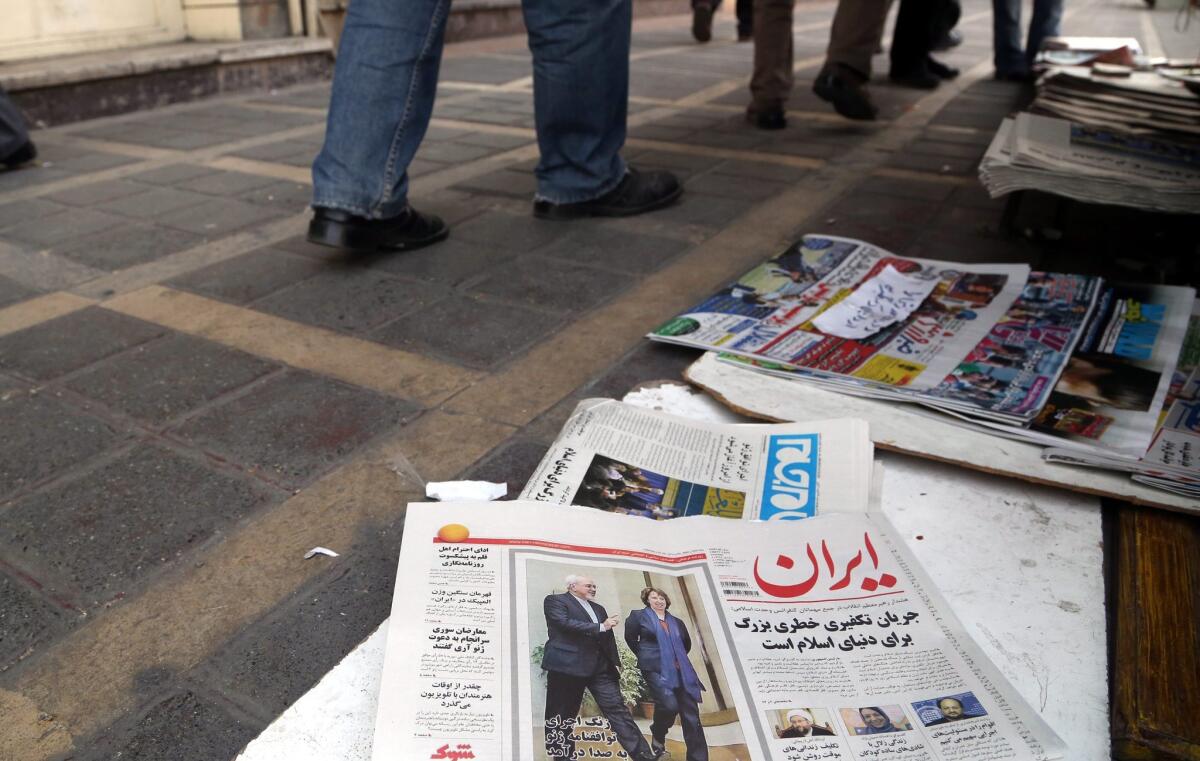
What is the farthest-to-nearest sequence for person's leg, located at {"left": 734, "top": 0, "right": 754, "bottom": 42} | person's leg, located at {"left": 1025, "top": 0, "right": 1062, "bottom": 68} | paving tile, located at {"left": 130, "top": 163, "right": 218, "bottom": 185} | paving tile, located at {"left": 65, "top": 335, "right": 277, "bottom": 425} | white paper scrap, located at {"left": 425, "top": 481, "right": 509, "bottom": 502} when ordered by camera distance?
person's leg, located at {"left": 734, "top": 0, "right": 754, "bottom": 42} < person's leg, located at {"left": 1025, "top": 0, "right": 1062, "bottom": 68} < paving tile, located at {"left": 130, "top": 163, "right": 218, "bottom": 185} < paving tile, located at {"left": 65, "top": 335, "right": 277, "bottom": 425} < white paper scrap, located at {"left": 425, "top": 481, "right": 509, "bottom": 502}

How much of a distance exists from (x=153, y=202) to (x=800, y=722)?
7.54 ft

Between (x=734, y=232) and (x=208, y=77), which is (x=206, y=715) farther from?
(x=208, y=77)

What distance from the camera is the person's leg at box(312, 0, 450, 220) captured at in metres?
1.84

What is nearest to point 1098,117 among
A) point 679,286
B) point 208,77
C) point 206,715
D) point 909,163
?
point 909,163

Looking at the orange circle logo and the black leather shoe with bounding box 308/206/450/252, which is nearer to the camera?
the orange circle logo

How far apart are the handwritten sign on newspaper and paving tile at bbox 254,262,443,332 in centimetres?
75

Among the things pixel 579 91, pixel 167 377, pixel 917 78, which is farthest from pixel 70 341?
pixel 917 78

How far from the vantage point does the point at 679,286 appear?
186 centimetres

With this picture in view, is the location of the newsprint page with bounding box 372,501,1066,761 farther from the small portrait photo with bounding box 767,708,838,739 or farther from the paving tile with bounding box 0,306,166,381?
the paving tile with bounding box 0,306,166,381

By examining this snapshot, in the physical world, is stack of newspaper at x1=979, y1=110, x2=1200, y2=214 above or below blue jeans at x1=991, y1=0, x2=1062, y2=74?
below

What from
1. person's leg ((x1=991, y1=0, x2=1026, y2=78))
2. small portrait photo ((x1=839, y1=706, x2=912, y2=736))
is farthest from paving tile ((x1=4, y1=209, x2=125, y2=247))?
person's leg ((x1=991, y1=0, x2=1026, y2=78))

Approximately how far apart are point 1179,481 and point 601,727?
0.78 meters

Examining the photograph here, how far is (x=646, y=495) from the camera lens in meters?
1.09

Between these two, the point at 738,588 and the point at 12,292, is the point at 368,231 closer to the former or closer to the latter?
the point at 12,292
